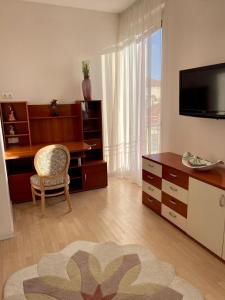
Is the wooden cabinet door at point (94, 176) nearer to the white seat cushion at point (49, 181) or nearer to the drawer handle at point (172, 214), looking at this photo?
the white seat cushion at point (49, 181)

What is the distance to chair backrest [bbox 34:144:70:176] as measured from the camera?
2922mm

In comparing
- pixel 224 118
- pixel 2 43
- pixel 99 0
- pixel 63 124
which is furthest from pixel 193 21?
pixel 2 43

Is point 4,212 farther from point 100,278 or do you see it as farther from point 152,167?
point 152,167

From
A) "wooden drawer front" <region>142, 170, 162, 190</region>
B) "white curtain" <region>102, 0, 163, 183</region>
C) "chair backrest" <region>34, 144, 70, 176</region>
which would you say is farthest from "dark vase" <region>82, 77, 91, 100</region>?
"wooden drawer front" <region>142, 170, 162, 190</region>

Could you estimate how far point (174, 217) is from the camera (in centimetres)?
267

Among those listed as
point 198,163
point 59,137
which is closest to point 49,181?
point 59,137

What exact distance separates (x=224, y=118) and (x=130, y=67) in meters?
2.08

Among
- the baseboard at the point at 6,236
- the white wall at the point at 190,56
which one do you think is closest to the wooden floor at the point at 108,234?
the baseboard at the point at 6,236

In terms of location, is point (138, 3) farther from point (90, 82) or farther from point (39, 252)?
point (39, 252)

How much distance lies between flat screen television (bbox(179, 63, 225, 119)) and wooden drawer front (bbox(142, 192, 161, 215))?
1.16m

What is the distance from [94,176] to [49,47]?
2.23m

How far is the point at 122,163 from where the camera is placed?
4.49 metres

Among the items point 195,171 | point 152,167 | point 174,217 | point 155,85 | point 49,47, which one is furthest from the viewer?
point 49,47

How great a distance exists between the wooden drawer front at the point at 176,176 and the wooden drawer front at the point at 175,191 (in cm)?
4
